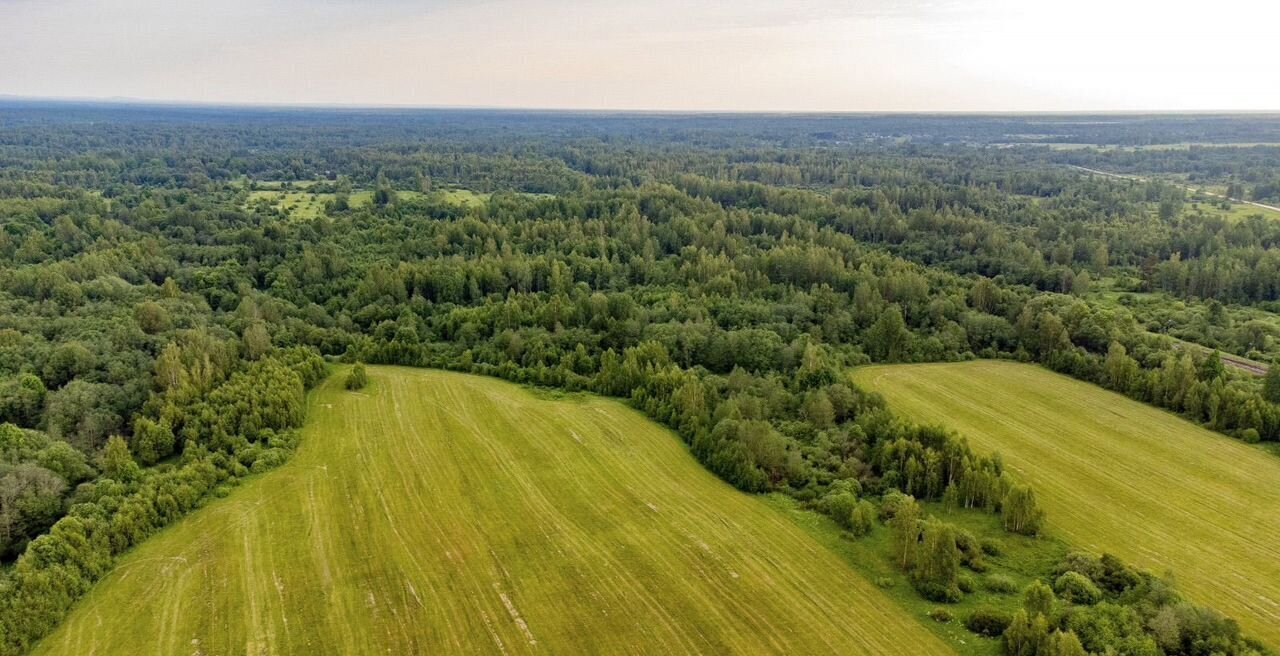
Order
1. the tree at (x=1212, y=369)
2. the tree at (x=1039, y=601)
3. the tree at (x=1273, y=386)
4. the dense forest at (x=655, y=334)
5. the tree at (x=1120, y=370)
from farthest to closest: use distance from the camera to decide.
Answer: the tree at (x=1120, y=370)
the tree at (x=1212, y=369)
the tree at (x=1273, y=386)
the dense forest at (x=655, y=334)
the tree at (x=1039, y=601)

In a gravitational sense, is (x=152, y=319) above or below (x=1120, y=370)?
above

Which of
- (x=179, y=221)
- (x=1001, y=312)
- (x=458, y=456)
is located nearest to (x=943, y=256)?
(x=1001, y=312)

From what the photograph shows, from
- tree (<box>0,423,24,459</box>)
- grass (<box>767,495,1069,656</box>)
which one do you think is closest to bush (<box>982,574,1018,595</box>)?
grass (<box>767,495,1069,656</box>)

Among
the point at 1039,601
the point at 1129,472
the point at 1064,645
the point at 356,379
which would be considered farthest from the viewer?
the point at 356,379

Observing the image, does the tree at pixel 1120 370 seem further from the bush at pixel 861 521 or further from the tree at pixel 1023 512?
the bush at pixel 861 521

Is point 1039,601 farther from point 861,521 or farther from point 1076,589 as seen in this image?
point 861,521

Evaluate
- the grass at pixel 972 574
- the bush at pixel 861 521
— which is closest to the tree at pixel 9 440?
the grass at pixel 972 574

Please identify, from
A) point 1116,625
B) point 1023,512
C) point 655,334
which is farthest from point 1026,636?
point 655,334

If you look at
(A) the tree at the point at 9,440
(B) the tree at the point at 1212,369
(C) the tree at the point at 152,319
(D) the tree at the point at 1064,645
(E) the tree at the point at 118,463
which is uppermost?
(C) the tree at the point at 152,319
